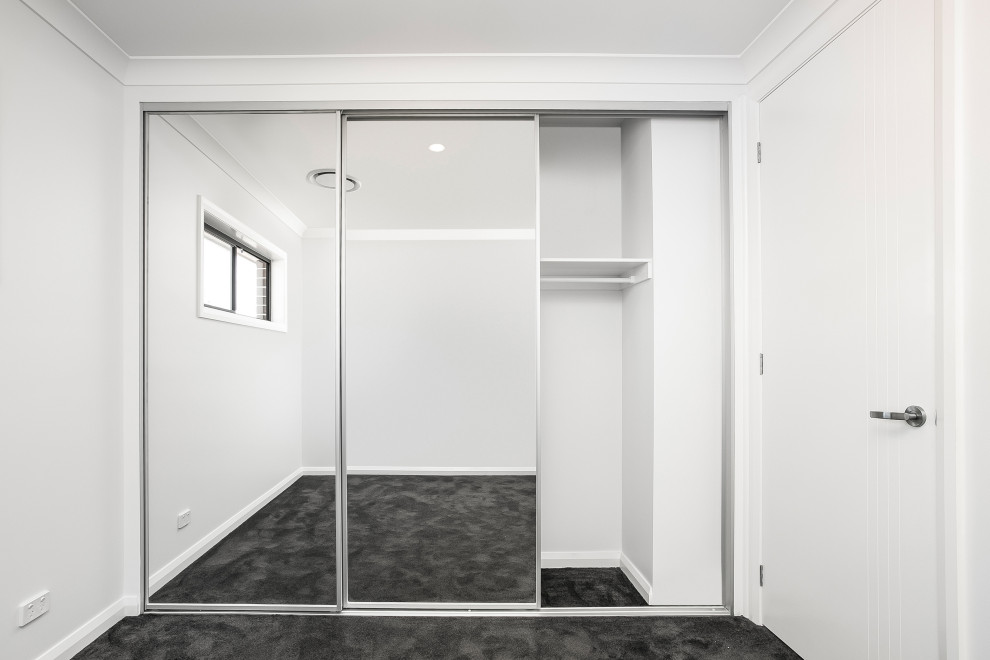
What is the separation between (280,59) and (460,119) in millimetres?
900

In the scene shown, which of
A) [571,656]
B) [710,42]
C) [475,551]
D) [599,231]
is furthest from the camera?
[599,231]

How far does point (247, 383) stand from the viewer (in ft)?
8.38

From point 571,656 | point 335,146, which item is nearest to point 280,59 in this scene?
point 335,146

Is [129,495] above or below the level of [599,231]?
below

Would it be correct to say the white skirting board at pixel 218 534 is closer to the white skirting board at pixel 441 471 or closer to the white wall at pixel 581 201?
the white skirting board at pixel 441 471

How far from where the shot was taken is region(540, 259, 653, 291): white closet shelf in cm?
263

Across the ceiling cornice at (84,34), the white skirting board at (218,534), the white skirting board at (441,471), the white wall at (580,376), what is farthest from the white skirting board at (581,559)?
the ceiling cornice at (84,34)

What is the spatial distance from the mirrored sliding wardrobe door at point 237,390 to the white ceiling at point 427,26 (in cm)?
54

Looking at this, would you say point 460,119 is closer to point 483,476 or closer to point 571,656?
point 483,476

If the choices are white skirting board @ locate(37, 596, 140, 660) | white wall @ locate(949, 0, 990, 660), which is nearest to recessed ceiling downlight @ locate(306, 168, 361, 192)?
white skirting board @ locate(37, 596, 140, 660)

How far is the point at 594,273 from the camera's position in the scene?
299 centimetres

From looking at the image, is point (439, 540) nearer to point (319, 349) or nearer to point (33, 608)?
point (319, 349)

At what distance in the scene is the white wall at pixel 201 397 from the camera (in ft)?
8.33

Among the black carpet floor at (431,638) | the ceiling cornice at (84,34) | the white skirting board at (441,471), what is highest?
the ceiling cornice at (84,34)
